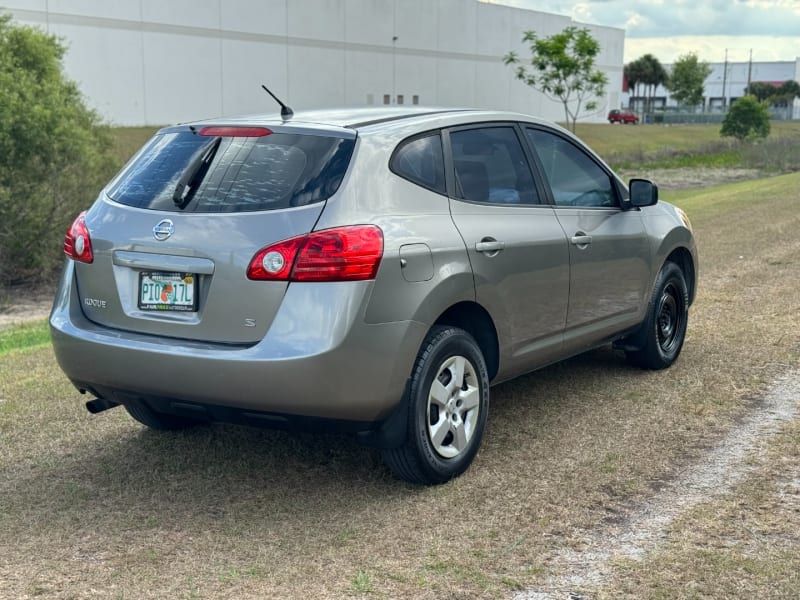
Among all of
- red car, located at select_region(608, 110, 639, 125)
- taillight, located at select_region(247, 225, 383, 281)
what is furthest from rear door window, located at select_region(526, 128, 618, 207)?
red car, located at select_region(608, 110, 639, 125)

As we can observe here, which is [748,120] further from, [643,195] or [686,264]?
[643,195]

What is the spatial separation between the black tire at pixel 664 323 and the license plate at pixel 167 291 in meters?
3.47

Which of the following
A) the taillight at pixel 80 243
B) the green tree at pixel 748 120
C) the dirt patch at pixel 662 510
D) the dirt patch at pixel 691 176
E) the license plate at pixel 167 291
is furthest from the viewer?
the green tree at pixel 748 120

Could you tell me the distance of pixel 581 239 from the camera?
584 centimetres

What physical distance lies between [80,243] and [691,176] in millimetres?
31409

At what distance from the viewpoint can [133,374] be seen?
453 cm

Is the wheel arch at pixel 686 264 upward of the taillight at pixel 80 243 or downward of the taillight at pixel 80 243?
downward

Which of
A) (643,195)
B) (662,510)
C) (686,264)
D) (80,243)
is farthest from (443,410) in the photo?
(686,264)

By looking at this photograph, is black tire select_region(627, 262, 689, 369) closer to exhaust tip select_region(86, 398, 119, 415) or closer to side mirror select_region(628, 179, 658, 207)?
side mirror select_region(628, 179, 658, 207)

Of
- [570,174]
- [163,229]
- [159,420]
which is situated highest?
[570,174]

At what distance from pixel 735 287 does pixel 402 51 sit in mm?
58981

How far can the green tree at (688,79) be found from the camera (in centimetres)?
10375

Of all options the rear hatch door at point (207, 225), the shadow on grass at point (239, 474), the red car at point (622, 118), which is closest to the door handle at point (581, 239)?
the shadow on grass at point (239, 474)

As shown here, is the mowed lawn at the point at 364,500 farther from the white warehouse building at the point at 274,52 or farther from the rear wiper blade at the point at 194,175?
the white warehouse building at the point at 274,52
